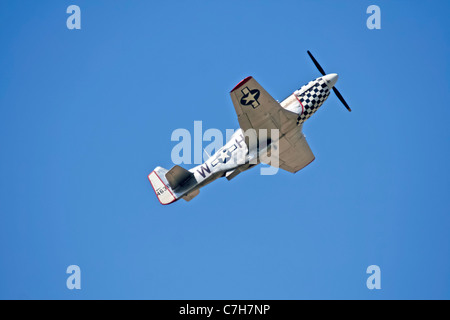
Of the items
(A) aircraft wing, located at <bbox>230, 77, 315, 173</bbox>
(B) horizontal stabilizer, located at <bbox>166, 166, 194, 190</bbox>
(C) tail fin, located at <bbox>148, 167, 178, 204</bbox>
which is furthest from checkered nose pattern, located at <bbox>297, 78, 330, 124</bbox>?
(C) tail fin, located at <bbox>148, 167, 178, 204</bbox>

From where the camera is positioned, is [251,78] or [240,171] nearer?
[251,78]

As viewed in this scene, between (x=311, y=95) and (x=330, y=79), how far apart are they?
0.93 m

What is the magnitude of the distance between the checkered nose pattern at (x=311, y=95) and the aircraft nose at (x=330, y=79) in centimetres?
12

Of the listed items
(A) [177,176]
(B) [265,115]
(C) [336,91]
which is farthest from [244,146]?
(C) [336,91]

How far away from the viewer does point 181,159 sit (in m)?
21.2

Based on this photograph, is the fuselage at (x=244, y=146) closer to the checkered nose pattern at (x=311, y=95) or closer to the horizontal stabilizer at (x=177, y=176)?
the checkered nose pattern at (x=311, y=95)

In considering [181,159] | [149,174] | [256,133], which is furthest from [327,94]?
[149,174]

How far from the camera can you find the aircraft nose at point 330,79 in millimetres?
19609

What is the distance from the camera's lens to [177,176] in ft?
65.0

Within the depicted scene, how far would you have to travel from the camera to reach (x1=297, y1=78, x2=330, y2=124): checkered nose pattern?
64.3 ft
